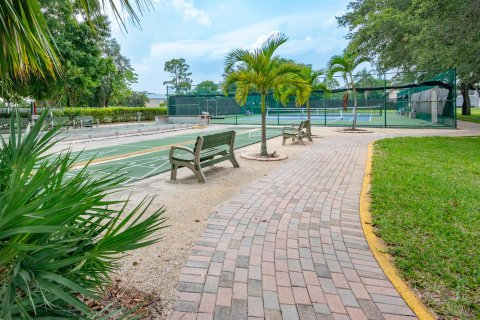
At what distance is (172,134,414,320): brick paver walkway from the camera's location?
2.34m

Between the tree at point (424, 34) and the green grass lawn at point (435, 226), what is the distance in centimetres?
597

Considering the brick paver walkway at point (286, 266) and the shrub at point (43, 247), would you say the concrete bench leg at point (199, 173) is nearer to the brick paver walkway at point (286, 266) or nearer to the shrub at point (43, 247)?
the brick paver walkway at point (286, 266)

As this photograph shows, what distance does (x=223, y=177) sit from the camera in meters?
6.61

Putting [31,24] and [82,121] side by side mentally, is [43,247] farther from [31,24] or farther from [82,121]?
[82,121]

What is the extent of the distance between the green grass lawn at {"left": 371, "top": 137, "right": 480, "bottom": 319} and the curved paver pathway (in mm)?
265

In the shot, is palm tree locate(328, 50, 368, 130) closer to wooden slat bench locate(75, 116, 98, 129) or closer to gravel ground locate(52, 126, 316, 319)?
gravel ground locate(52, 126, 316, 319)

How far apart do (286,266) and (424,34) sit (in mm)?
12768

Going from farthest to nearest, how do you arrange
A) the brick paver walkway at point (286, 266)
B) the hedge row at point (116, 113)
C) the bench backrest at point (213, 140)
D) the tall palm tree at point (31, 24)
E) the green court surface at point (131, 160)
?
the hedge row at point (116, 113), the green court surface at point (131, 160), the bench backrest at point (213, 140), the brick paver walkway at point (286, 266), the tall palm tree at point (31, 24)

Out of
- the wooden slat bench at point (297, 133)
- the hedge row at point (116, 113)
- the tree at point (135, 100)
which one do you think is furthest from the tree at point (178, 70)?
the wooden slat bench at point (297, 133)

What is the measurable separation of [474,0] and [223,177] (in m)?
9.61

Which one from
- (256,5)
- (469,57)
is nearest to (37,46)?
(256,5)

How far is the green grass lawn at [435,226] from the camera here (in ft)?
8.43

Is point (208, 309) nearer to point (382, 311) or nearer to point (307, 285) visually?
point (307, 285)

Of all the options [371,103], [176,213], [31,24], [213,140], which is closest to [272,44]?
[213,140]
